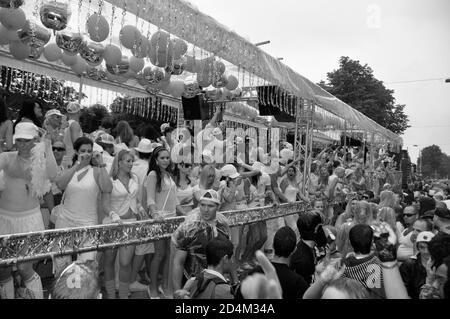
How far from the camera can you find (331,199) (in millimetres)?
8828

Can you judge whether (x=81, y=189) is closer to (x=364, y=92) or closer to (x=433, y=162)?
(x=364, y=92)

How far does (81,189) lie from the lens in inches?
150

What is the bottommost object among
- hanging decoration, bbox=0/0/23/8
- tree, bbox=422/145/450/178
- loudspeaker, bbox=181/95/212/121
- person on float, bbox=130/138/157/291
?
person on float, bbox=130/138/157/291

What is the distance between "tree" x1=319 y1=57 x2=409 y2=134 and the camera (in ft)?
100

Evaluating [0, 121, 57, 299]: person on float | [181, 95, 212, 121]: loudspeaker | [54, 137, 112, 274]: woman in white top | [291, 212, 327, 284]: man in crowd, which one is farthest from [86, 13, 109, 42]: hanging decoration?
[181, 95, 212, 121]: loudspeaker

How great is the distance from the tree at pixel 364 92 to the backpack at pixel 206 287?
2928 cm

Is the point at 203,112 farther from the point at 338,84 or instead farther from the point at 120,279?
the point at 338,84

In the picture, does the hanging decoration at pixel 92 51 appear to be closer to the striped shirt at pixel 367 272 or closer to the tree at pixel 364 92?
the striped shirt at pixel 367 272

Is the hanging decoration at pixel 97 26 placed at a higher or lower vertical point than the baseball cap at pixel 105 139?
higher

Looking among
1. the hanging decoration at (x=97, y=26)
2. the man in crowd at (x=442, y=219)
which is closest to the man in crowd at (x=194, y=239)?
the man in crowd at (x=442, y=219)

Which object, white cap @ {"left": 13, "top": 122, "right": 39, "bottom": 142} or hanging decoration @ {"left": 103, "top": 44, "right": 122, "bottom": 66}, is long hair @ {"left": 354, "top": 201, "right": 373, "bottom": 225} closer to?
white cap @ {"left": 13, "top": 122, "right": 39, "bottom": 142}

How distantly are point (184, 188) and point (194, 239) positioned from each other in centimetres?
182

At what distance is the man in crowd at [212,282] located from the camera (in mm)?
2400

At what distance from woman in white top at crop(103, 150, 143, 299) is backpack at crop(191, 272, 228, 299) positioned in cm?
171
